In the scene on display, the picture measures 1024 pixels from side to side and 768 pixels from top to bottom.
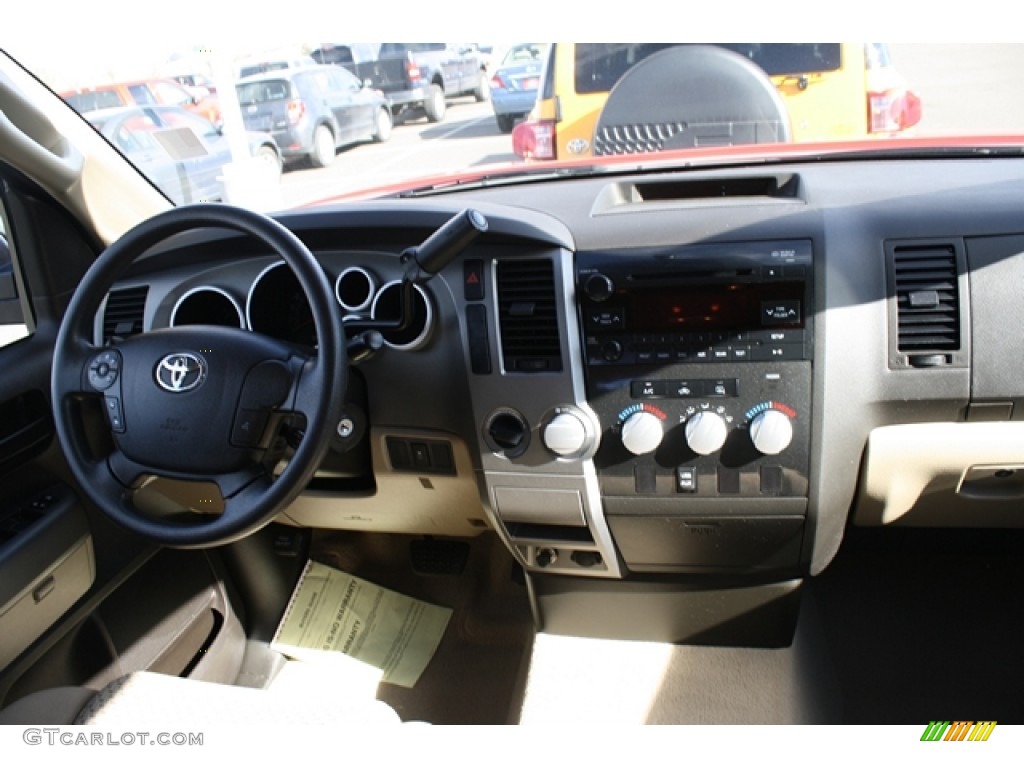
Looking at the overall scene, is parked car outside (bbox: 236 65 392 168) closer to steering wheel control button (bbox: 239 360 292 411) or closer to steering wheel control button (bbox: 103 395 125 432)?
steering wheel control button (bbox: 103 395 125 432)

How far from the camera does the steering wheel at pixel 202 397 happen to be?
140 cm

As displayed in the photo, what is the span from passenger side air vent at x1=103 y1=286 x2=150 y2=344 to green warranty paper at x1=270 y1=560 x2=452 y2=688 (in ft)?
3.24

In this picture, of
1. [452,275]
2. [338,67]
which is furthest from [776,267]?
[338,67]

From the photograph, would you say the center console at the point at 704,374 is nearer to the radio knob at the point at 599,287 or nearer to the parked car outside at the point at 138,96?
the radio knob at the point at 599,287

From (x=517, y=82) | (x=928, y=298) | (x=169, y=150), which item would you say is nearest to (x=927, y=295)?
(x=928, y=298)

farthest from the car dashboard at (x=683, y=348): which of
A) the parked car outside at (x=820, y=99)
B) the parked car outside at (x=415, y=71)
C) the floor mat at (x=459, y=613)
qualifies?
the parked car outside at (x=415, y=71)

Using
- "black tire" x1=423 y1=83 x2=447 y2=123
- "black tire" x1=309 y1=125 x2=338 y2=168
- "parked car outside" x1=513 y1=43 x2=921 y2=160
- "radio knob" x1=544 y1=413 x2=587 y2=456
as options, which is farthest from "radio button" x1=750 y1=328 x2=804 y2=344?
"black tire" x1=423 y1=83 x2=447 y2=123

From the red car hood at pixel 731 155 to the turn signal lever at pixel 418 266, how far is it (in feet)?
1.48

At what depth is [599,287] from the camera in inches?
62.6

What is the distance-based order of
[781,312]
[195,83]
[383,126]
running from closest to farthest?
1. [781,312]
2. [195,83]
3. [383,126]

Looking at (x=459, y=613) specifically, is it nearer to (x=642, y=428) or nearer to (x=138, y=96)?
(x=642, y=428)

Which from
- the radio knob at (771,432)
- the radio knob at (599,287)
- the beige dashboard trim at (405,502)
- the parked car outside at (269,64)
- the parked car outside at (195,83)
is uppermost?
the parked car outside at (269,64)

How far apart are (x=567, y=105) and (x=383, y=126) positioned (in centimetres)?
735

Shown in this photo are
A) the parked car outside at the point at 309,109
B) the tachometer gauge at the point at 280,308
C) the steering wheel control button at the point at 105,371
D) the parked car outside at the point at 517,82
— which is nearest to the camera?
the steering wheel control button at the point at 105,371
